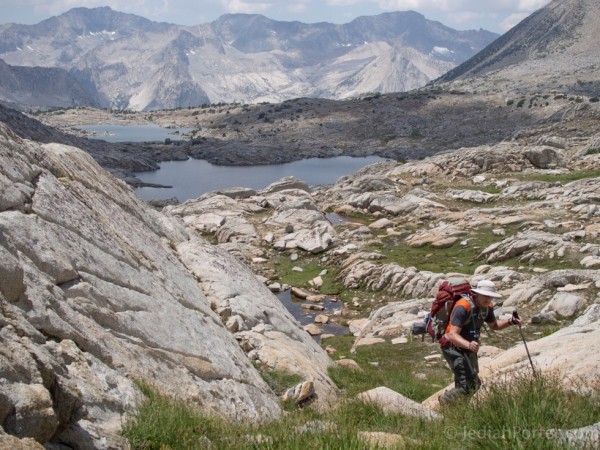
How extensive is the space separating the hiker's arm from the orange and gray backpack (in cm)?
34

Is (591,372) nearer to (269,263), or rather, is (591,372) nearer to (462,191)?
(269,263)

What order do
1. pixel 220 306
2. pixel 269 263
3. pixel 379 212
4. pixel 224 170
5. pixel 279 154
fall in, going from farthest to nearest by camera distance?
pixel 279 154, pixel 224 170, pixel 379 212, pixel 269 263, pixel 220 306

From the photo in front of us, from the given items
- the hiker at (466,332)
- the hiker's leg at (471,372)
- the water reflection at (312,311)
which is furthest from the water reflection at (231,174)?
the hiker's leg at (471,372)

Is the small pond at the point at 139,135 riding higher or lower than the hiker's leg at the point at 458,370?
higher

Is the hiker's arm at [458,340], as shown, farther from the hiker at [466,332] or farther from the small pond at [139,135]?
the small pond at [139,135]

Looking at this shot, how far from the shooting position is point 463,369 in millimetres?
10664

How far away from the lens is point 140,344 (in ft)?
34.6

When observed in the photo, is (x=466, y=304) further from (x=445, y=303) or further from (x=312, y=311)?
(x=312, y=311)

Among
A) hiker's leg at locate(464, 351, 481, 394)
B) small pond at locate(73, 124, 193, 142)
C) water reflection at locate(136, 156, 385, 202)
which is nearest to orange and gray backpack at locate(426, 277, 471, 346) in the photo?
hiker's leg at locate(464, 351, 481, 394)

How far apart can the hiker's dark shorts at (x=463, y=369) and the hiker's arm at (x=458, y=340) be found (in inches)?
14.7

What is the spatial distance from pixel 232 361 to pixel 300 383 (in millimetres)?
1722

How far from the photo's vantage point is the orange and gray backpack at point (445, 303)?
1080 centimetres

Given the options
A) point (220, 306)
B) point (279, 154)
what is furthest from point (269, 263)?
point (279, 154)

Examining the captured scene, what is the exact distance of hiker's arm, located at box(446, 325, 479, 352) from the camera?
10.1m
